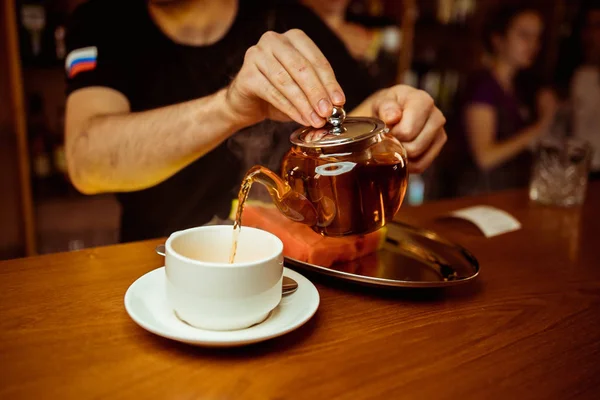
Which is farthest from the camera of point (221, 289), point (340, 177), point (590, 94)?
point (590, 94)

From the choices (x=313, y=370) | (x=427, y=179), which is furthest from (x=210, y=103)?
(x=427, y=179)

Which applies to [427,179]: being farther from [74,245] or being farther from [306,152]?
[306,152]

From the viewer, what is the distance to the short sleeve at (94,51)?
4.29 ft

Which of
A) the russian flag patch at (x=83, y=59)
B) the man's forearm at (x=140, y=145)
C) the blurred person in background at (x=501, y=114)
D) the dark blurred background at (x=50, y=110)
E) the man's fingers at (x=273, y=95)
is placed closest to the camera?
the man's fingers at (x=273, y=95)

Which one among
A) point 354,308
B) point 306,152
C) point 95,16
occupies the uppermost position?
point 95,16

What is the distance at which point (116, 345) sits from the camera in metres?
0.63

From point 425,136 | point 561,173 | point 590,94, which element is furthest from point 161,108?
point 590,94

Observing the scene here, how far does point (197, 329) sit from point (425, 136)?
0.56 meters

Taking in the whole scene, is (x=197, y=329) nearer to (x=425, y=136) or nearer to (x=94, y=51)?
(x=425, y=136)

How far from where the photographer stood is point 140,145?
1.24 m

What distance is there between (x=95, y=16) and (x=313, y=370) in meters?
1.08

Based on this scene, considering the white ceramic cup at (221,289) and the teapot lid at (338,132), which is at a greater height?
the teapot lid at (338,132)

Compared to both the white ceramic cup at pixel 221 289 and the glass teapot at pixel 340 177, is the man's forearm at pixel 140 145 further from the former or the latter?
the white ceramic cup at pixel 221 289

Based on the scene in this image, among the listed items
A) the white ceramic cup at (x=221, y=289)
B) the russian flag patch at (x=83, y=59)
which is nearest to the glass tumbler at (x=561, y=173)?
the white ceramic cup at (x=221, y=289)
